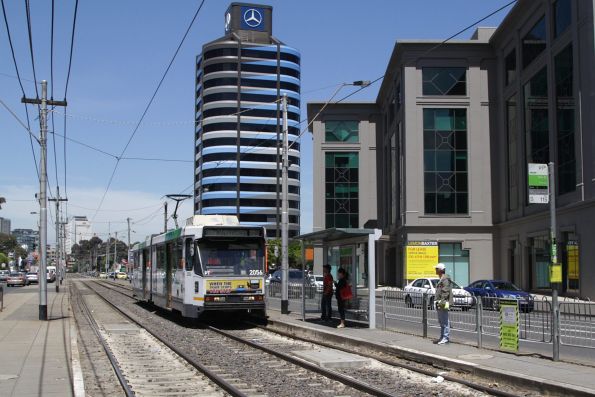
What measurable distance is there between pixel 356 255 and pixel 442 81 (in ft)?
120

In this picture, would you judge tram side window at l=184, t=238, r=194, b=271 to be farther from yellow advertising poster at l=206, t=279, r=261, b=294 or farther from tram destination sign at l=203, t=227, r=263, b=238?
yellow advertising poster at l=206, t=279, r=261, b=294

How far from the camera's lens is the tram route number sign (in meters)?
13.4

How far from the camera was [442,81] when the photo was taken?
54.3m

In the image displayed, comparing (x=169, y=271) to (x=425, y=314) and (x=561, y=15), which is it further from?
(x=561, y=15)

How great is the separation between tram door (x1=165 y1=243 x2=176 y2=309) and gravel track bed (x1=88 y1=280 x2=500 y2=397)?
5835 millimetres

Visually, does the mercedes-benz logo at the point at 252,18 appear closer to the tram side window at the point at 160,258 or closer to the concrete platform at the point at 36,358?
the tram side window at the point at 160,258

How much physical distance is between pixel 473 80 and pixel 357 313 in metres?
37.5

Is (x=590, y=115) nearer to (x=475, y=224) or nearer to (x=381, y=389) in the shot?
(x=475, y=224)

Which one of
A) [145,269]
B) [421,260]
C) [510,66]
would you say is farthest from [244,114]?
[145,269]

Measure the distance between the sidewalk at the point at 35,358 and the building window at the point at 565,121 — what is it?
27788mm

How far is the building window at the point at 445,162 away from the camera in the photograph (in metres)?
53.9

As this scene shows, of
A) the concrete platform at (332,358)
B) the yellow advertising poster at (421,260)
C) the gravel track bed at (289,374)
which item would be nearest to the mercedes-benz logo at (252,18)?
the yellow advertising poster at (421,260)

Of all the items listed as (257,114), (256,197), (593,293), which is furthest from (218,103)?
(593,293)

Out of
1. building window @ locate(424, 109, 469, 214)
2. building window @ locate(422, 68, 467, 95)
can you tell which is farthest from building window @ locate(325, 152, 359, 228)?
building window @ locate(422, 68, 467, 95)
